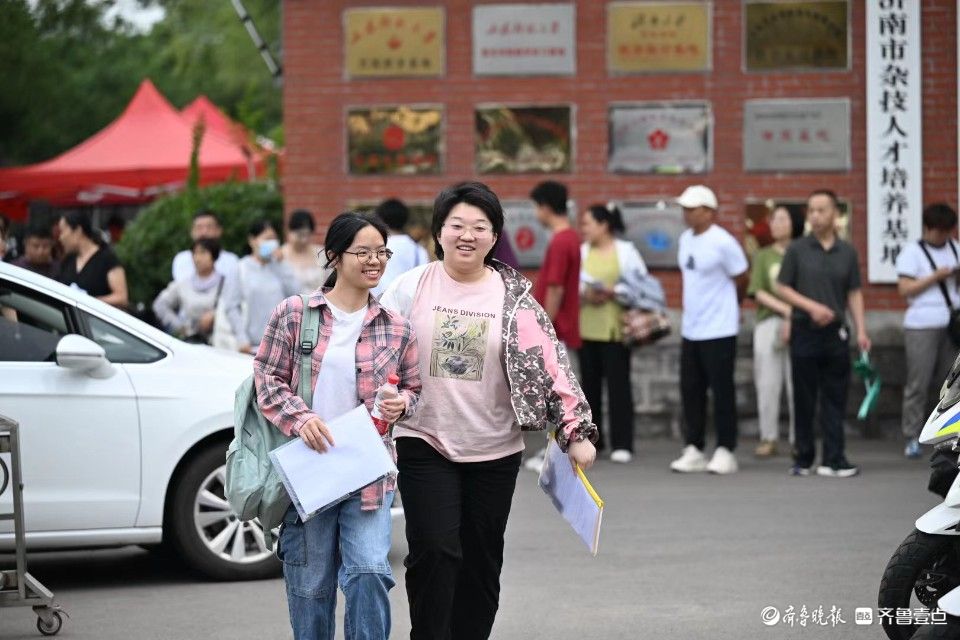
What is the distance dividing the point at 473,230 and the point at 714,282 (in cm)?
676

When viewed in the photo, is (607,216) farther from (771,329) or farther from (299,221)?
(299,221)

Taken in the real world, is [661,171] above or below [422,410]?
above

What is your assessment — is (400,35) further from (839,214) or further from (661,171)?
(839,214)

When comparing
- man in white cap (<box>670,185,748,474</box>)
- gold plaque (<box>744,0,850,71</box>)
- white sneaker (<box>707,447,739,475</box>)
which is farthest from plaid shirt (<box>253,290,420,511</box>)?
gold plaque (<box>744,0,850,71</box>)

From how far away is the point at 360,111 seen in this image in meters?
15.1

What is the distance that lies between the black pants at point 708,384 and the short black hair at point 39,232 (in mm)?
4714

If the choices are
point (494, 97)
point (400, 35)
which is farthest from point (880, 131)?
point (400, 35)

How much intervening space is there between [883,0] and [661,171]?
2.42 metres

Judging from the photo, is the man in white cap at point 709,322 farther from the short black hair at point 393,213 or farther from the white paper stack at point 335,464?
the white paper stack at point 335,464

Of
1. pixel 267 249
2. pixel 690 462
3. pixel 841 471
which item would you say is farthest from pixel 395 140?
pixel 841 471

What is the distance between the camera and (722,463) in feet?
41.0

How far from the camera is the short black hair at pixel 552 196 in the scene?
1253cm

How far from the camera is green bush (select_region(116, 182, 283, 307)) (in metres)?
16.9

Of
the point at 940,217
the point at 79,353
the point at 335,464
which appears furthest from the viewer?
the point at 940,217
